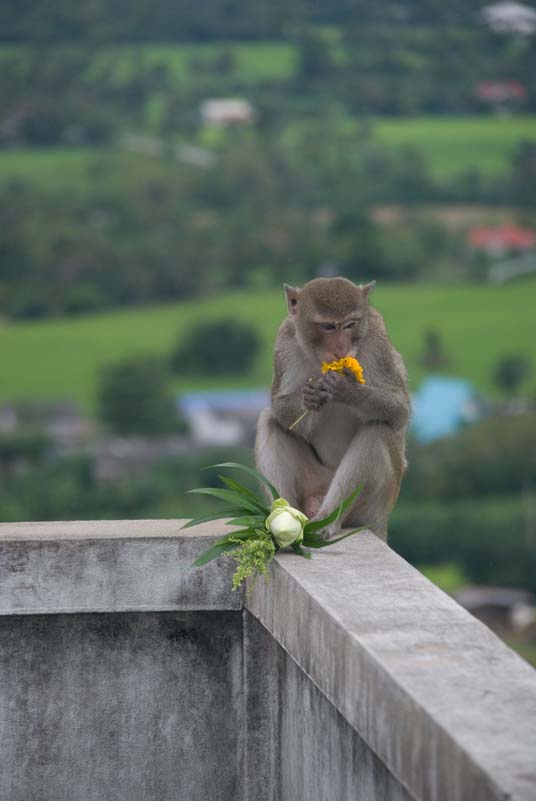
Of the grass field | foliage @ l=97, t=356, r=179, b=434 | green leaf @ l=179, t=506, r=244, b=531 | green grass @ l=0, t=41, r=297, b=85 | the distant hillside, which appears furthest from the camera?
green grass @ l=0, t=41, r=297, b=85

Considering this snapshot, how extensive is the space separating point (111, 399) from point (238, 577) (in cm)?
7386

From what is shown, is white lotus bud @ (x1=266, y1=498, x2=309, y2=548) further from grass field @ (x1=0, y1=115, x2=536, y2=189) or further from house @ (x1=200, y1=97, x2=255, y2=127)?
house @ (x1=200, y1=97, x2=255, y2=127)

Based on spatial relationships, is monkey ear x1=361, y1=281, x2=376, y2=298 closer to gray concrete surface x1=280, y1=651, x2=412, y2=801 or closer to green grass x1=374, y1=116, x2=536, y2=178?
gray concrete surface x1=280, y1=651, x2=412, y2=801

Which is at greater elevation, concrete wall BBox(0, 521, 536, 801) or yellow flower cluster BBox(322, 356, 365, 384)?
yellow flower cluster BBox(322, 356, 365, 384)

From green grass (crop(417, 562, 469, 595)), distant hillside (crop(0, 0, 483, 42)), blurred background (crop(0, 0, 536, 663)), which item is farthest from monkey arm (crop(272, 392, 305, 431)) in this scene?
distant hillside (crop(0, 0, 483, 42))

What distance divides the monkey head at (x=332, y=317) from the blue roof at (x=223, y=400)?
71561 mm

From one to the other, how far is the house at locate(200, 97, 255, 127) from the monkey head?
8489 centimetres

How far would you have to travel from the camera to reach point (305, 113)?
92938mm

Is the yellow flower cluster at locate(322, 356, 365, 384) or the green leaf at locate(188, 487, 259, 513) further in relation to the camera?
the yellow flower cluster at locate(322, 356, 365, 384)

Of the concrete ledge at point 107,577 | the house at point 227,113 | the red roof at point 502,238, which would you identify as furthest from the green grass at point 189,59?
the concrete ledge at point 107,577

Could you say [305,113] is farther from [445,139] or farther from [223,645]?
[223,645]

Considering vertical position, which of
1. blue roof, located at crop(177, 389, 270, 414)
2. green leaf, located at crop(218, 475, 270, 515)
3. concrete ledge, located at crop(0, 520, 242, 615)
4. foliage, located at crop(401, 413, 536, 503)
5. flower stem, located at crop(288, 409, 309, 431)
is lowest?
concrete ledge, located at crop(0, 520, 242, 615)

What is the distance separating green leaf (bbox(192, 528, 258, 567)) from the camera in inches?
167

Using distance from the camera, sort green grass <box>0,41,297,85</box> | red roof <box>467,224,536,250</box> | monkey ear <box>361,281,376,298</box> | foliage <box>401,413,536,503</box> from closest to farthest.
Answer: monkey ear <box>361,281,376,298</box>
foliage <box>401,413,536,503</box>
red roof <box>467,224,536,250</box>
green grass <box>0,41,297,85</box>
